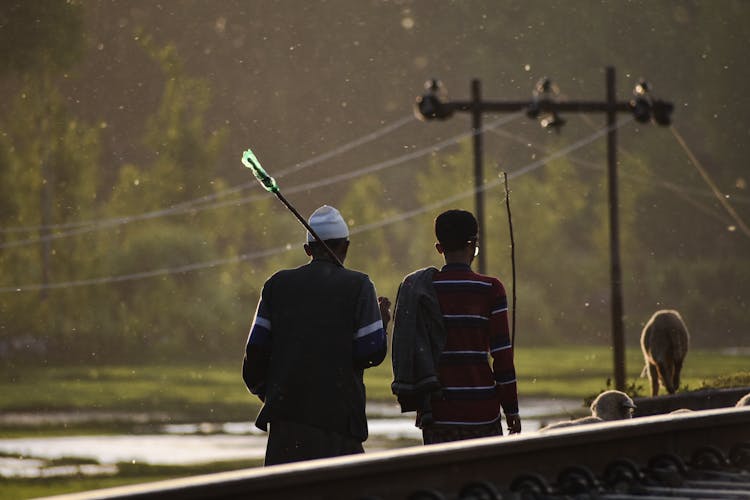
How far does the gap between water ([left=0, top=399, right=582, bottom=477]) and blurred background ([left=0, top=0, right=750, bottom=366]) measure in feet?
33.9

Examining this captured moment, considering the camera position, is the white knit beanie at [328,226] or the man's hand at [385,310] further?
the man's hand at [385,310]

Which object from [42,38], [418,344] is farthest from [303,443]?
[42,38]

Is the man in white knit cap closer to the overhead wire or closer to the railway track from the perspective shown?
the railway track

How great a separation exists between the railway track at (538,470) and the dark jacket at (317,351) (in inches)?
45.4

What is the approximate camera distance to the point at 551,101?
3022cm

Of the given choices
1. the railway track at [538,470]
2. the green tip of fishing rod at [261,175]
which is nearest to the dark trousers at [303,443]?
the green tip of fishing rod at [261,175]

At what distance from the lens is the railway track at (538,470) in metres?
4.36

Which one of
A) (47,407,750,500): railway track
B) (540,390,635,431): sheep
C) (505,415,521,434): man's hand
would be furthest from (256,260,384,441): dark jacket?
(540,390,635,431): sheep

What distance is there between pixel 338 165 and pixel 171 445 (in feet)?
294

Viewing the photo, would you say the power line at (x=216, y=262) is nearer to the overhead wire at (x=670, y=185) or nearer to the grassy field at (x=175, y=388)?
the grassy field at (x=175, y=388)

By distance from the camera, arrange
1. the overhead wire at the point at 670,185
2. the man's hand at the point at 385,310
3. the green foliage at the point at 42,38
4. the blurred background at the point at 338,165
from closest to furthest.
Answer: the man's hand at the point at 385,310 → the blurred background at the point at 338,165 → the green foliage at the point at 42,38 → the overhead wire at the point at 670,185

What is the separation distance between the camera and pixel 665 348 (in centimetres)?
2400

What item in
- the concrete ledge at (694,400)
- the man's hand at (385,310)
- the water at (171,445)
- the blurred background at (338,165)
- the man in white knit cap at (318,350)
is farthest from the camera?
the blurred background at (338,165)

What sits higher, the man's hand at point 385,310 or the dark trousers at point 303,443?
the man's hand at point 385,310
